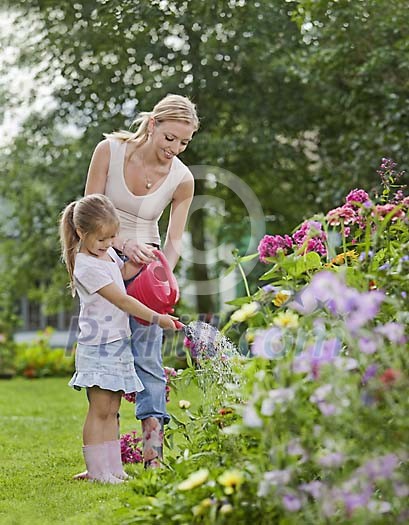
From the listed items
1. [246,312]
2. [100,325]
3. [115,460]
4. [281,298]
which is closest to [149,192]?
[100,325]

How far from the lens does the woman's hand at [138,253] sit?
360 centimetres

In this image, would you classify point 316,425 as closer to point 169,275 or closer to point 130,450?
point 169,275

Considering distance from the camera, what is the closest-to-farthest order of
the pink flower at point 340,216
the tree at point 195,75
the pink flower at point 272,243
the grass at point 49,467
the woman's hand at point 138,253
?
the grass at point 49,467, the pink flower at point 340,216, the pink flower at point 272,243, the woman's hand at point 138,253, the tree at point 195,75

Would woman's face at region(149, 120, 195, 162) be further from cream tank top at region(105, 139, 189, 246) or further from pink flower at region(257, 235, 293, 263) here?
pink flower at region(257, 235, 293, 263)

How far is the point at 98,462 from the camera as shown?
3488 millimetres

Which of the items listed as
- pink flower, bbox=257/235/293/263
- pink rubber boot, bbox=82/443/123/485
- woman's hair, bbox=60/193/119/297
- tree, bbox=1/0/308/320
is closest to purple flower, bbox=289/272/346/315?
pink flower, bbox=257/235/293/263

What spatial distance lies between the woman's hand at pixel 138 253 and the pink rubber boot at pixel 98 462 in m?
0.71

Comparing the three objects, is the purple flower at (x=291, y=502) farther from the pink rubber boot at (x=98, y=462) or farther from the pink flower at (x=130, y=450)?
the pink flower at (x=130, y=450)

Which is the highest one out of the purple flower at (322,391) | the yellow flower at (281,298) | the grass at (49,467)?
the yellow flower at (281,298)

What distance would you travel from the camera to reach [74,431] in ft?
17.5

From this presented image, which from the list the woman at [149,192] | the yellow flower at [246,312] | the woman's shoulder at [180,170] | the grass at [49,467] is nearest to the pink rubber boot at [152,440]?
the woman at [149,192]

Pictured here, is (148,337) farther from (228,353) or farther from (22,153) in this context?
(22,153)

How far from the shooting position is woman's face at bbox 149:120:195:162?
3.64m

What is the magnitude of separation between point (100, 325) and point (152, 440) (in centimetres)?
50
